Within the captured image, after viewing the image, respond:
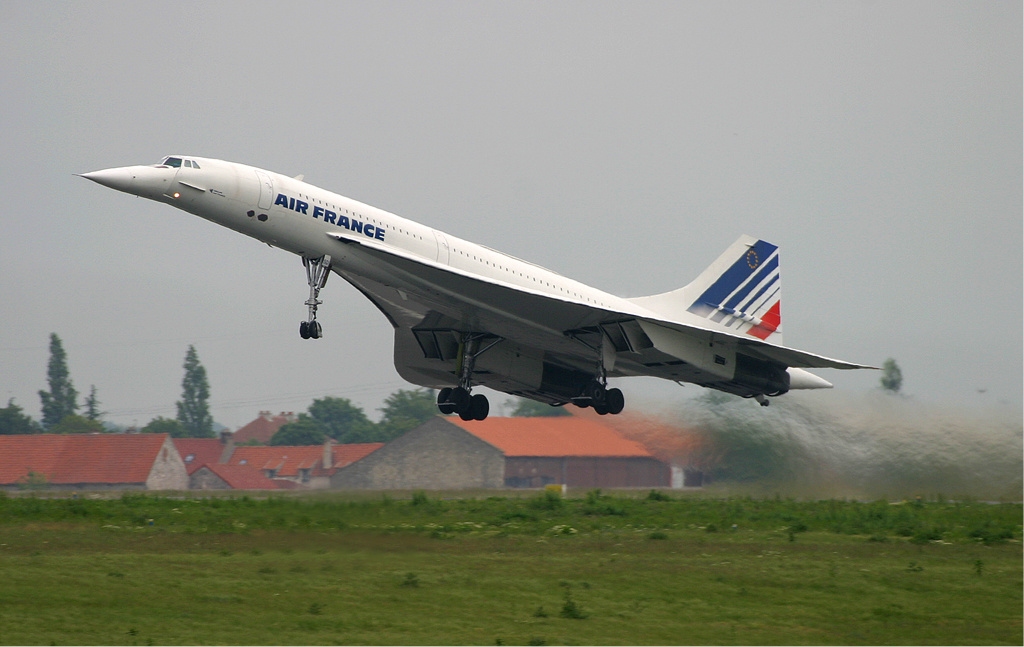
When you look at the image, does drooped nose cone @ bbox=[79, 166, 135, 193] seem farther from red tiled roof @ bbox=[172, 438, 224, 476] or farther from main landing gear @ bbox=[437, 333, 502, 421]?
red tiled roof @ bbox=[172, 438, 224, 476]

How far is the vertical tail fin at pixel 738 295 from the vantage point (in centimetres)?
2312

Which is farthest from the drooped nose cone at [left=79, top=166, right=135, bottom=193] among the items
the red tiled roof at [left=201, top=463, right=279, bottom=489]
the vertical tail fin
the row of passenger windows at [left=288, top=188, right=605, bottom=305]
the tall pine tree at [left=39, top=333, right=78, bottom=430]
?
the tall pine tree at [left=39, top=333, right=78, bottom=430]

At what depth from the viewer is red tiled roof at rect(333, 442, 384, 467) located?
2061cm

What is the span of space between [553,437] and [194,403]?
23.2m

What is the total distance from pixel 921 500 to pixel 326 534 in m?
12.4

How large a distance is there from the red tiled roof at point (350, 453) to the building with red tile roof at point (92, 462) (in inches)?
233

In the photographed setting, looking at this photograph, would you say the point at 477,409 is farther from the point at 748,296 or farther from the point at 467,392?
the point at 748,296

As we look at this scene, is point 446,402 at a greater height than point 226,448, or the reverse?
point 446,402

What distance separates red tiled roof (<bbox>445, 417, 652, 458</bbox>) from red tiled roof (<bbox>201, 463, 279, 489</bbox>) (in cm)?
440

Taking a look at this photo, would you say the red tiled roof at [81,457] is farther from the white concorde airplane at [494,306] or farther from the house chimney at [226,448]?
the white concorde airplane at [494,306]

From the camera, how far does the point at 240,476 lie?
26.4 m

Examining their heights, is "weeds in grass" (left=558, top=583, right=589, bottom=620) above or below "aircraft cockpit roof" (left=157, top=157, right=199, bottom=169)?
below

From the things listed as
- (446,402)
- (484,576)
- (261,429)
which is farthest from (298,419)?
(484,576)

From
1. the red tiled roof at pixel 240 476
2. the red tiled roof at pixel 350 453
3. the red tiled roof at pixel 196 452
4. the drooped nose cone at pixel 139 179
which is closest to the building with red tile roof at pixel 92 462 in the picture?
the red tiled roof at pixel 196 452
